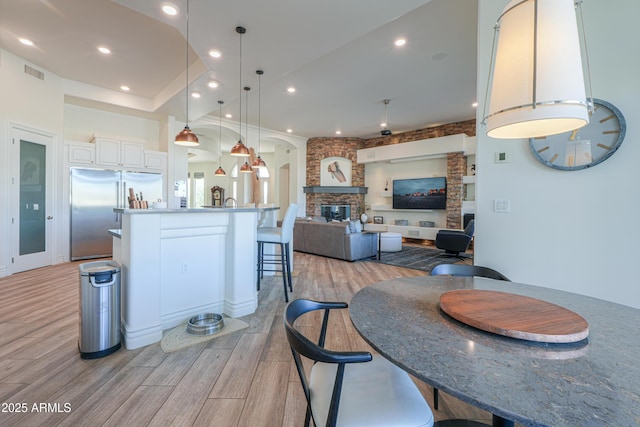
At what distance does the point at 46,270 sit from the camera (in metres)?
4.48

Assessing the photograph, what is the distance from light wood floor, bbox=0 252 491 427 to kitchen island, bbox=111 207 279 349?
0.25m

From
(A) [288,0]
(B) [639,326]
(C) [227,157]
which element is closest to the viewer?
(B) [639,326]

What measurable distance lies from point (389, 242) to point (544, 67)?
18.8 ft

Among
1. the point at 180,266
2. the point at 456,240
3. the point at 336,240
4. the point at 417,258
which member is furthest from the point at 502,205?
the point at 456,240

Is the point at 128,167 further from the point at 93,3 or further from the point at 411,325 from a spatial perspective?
the point at 411,325

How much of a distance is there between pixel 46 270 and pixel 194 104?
3.73 meters

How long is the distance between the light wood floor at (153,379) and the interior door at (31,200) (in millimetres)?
2092

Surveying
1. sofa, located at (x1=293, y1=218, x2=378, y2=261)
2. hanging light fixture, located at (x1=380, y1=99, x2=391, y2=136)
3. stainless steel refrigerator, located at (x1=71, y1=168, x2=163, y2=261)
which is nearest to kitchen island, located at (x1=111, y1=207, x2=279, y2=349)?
sofa, located at (x1=293, y1=218, x2=378, y2=261)

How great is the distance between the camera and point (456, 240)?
19.9ft

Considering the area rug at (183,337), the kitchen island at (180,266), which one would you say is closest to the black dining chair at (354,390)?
the area rug at (183,337)

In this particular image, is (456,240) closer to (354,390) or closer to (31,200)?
(354,390)

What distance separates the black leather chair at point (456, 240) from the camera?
591 cm

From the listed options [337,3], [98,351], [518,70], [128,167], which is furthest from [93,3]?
[518,70]

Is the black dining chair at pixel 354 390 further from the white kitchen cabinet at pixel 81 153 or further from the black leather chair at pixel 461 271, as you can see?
the white kitchen cabinet at pixel 81 153
